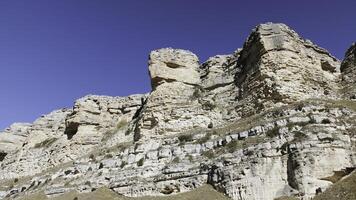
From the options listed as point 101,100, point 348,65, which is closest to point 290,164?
point 348,65

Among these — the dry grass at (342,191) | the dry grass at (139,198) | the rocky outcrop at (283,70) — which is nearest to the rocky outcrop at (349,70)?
the rocky outcrop at (283,70)

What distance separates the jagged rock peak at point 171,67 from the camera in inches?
1729

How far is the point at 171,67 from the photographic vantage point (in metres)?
45.1

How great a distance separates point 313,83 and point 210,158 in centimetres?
1376

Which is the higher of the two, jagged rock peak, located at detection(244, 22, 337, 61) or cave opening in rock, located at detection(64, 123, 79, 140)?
jagged rock peak, located at detection(244, 22, 337, 61)

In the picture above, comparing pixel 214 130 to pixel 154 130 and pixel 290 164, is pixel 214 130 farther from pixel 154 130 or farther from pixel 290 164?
pixel 290 164

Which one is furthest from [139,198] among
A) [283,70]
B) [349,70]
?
[349,70]

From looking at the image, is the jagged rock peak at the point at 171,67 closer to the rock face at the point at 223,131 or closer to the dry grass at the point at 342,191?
the rock face at the point at 223,131

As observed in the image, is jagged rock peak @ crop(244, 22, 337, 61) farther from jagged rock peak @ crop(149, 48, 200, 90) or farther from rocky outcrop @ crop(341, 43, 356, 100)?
jagged rock peak @ crop(149, 48, 200, 90)

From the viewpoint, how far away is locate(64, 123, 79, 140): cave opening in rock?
2071 inches

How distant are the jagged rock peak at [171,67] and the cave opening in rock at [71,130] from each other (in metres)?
15.1

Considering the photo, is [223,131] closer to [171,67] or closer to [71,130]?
[171,67]

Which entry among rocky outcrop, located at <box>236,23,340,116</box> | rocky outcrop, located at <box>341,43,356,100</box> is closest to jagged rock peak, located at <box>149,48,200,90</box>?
rocky outcrop, located at <box>236,23,340,116</box>

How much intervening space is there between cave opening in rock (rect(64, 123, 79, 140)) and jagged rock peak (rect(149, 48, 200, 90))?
15.1 m
